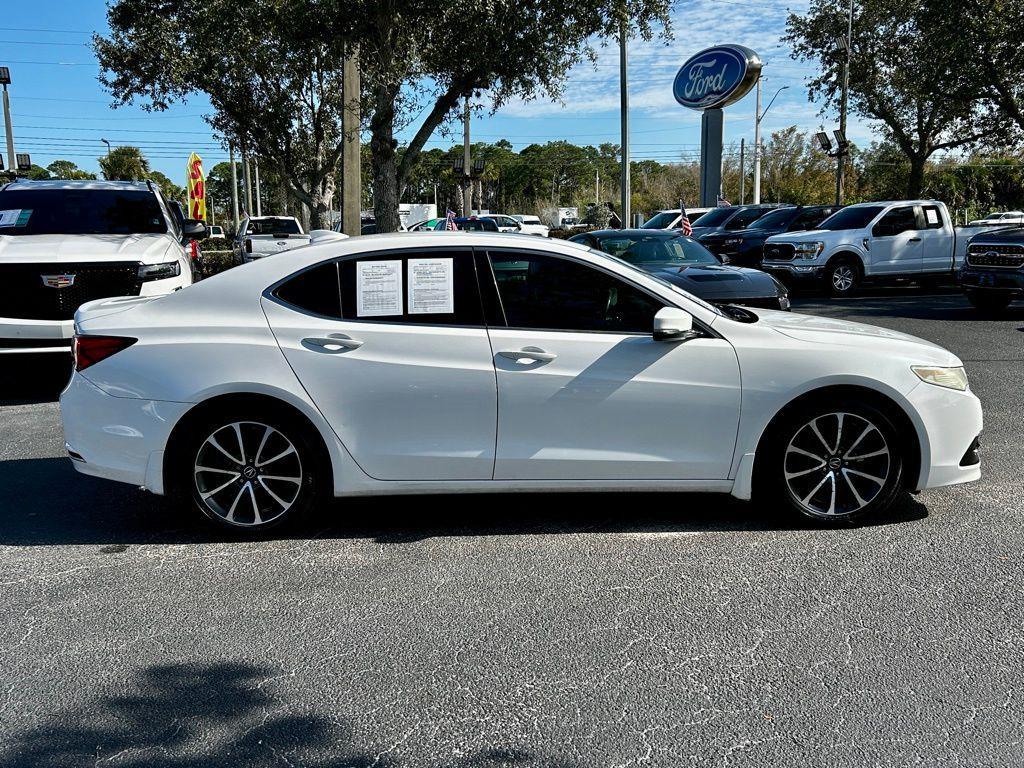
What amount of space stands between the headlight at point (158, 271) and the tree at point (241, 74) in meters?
10.8

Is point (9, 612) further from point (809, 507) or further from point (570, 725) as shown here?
point (809, 507)

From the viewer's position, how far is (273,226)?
2466cm

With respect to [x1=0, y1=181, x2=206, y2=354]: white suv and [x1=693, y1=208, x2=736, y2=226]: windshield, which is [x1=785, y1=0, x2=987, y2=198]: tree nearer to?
[x1=693, y1=208, x2=736, y2=226]: windshield

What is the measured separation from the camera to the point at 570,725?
9.73 feet

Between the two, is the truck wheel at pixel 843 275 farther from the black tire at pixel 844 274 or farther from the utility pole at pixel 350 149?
the utility pole at pixel 350 149

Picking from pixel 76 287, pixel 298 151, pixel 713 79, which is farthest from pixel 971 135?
pixel 76 287

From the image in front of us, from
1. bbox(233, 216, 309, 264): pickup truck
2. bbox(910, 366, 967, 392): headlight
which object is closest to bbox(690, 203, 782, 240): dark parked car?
bbox(233, 216, 309, 264): pickup truck

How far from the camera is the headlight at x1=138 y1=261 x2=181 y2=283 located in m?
8.67

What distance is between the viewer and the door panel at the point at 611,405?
4535 millimetres

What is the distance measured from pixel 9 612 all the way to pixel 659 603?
2.72 m

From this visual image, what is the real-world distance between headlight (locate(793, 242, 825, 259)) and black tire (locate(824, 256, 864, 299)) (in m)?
0.39

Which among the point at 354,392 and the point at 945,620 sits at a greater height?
the point at 354,392

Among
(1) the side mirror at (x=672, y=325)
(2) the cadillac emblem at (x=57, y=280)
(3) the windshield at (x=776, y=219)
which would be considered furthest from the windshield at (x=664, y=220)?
(1) the side mirror at (x=672, y=325)

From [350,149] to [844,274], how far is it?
9843mm
